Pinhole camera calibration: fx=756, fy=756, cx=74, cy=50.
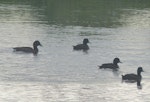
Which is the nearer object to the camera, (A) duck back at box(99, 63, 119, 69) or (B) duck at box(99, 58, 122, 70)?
(A) duck back at box(99, 63, 119, 69)

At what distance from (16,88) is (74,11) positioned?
45705mm

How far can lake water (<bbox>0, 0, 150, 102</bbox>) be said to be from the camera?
39125 millimetres

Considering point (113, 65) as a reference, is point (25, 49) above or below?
above

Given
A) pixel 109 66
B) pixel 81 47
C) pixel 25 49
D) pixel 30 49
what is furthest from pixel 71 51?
pixel 109 66

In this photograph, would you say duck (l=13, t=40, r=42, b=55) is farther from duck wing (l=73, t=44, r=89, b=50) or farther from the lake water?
duck wing (l=73, t=44, r=89, b=50)

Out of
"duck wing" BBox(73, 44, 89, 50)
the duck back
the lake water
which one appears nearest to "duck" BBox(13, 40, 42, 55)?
the lake water

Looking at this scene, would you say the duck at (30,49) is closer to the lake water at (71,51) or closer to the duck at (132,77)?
the lake water at (71,51)

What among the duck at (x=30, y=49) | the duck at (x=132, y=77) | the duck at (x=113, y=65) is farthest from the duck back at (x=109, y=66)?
the duck at (x=30, y=49)

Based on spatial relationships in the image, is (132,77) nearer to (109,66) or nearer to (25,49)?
(109,66)

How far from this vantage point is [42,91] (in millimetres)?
39031

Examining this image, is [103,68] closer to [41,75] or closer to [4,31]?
[41,75]

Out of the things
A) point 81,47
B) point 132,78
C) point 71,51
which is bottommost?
point 132,78

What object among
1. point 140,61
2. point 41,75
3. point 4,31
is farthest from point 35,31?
point 41,75

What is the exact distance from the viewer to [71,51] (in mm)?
54250
